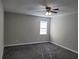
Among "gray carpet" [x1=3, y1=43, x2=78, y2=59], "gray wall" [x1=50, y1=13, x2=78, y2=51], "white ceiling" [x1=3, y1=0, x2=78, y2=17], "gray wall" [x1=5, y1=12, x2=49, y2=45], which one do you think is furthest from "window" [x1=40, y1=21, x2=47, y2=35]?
"white ceiling" [x1=3, y1=0, x2=78, y2=17]

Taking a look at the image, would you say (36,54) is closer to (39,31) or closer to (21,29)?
(21,29)

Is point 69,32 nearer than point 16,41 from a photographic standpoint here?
Yes

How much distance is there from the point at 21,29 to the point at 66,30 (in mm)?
3301

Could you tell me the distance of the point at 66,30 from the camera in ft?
14.9

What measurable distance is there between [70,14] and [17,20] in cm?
373

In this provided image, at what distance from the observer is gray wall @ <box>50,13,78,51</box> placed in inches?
157

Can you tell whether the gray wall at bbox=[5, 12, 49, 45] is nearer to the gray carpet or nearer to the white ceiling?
the gray carpet

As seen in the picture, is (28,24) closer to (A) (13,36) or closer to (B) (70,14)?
(A) (13,36)

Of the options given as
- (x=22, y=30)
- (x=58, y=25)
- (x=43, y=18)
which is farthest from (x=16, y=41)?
(x=58, y=25)

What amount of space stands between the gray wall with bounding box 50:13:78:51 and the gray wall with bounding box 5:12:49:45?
1.30 m

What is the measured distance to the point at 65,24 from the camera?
15.1ft

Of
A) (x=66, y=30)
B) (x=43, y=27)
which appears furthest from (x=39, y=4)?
(x=43, y=27)

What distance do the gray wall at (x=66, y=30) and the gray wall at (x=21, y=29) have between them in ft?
4.28

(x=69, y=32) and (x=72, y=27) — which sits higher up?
(x=72, y=27)
